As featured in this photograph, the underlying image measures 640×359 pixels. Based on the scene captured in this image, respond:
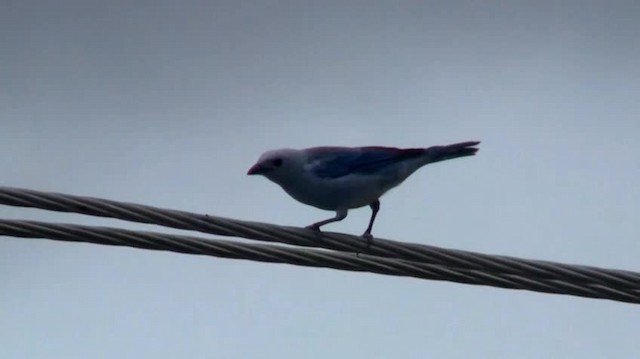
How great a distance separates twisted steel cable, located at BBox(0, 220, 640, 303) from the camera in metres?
8.12

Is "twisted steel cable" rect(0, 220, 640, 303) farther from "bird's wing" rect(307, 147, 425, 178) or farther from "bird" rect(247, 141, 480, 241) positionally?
"bird's wing" rect(307, 147, 425, 178)

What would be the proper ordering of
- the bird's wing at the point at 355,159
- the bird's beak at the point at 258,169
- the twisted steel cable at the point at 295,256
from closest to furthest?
the twisted steel cable at the point at 295,256, the bird's beak at the point at 258,169, the bird's wing at the point at 355,159

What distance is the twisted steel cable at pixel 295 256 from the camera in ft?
26.6

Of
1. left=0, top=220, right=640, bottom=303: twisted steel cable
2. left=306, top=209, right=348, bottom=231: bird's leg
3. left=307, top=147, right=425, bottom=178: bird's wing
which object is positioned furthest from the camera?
left=307, top=147, right=425, bottom=178: bird's wing

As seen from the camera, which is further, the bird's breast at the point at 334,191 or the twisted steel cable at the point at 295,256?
the bird's breast at the point at 334,191

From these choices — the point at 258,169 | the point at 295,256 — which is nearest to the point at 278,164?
the point at 258,169

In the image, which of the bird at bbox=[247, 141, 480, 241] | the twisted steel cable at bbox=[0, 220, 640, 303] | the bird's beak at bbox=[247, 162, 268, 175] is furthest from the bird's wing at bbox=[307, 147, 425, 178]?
the twisted steel cable at bbox=[0, 220, 640, 303]

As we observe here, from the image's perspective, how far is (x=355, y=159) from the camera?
435 inches

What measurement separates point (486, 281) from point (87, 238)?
8.22ft

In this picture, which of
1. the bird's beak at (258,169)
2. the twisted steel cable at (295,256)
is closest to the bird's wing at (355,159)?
the bird's beak at (258,169)

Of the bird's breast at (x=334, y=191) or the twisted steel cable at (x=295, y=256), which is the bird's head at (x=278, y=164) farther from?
the twisted steel cable at (x=295, y=256)

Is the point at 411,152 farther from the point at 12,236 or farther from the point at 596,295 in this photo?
the point at 12,236

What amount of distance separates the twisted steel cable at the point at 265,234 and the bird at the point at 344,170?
212 cm

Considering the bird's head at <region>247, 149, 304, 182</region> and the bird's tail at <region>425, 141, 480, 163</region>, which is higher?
the bird's tail at <region>425, 141, 480, 163</region>
